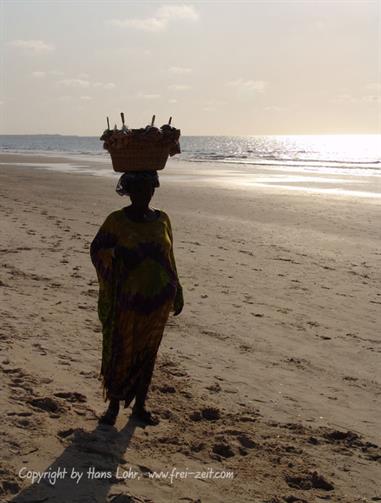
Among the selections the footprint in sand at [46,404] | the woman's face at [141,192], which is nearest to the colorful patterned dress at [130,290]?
the woman's face at [141,192]

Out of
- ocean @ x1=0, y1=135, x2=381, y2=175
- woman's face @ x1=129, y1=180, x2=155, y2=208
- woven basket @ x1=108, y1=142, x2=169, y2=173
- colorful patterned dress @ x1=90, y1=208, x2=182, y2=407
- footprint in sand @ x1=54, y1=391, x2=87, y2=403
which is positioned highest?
ocean @ x1=0, y1=135, x2=381, y2=175

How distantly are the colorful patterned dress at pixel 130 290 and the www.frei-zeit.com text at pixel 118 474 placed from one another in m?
0.66

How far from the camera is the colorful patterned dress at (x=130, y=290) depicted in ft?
12.6

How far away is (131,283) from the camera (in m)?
3.84

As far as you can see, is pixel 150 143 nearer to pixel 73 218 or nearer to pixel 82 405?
pixel 82 405

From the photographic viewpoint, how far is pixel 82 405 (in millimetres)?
4211

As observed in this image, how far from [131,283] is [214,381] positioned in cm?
153

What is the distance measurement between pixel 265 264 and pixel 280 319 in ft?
9.98

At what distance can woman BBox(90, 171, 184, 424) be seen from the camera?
384 cm

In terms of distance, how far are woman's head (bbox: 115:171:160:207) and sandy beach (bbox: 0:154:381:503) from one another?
1.52 m

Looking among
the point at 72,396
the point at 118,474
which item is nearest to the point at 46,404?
the point at 72,396

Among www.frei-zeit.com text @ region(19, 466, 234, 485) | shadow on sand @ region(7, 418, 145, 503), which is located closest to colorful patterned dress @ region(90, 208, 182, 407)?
shadow on sand @ region(7, 418, 145, 503)

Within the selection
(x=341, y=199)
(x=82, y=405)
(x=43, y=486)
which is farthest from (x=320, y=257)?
(x=341, y=199)

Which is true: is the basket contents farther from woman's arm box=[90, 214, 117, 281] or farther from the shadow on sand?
the shadow on sand
